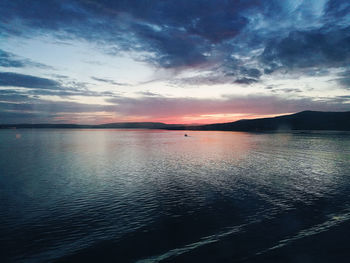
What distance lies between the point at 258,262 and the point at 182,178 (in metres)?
27.6

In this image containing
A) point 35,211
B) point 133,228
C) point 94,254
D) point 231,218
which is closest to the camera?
point 94,254

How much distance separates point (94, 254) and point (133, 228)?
501 centimetres

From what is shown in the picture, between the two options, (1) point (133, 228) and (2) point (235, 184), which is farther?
(2) point (235, 184)

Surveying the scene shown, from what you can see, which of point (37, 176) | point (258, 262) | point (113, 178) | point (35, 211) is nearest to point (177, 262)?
point (258, 262)

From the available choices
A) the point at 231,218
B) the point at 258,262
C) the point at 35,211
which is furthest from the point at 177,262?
the point at 35,211

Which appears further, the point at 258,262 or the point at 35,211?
the point at 35,211

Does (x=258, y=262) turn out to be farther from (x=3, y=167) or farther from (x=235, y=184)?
(x=3, y=167)

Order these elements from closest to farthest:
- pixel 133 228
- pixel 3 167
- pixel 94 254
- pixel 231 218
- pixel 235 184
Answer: pixel 94 254
pixel 133 228
pixel 231 218
pixel 235 184
pixel 3 167

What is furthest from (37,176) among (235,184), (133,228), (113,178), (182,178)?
(235,184)

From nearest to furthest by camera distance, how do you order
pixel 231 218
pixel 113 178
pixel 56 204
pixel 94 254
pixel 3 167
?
pixel 94 254
pixel 231 218
pixel 56 204
pixel 113 178
pixel 3 167

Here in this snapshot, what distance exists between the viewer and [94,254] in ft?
60.3

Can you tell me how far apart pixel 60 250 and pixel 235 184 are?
1137 inches

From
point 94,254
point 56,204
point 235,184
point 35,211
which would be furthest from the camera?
point 235,184

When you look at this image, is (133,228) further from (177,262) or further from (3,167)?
(3,167)
